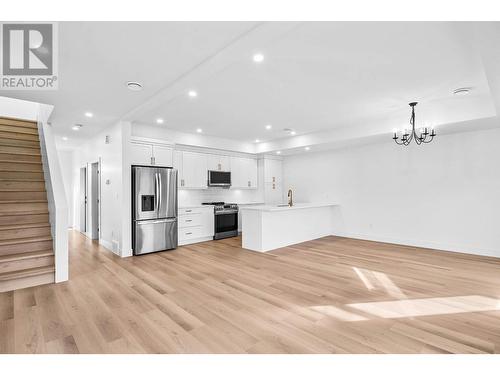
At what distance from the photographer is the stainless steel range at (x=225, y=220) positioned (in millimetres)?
6406

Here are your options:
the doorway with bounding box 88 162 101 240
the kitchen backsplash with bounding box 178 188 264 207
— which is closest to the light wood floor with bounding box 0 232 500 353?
the doorway with bounding box 88 162 101 240

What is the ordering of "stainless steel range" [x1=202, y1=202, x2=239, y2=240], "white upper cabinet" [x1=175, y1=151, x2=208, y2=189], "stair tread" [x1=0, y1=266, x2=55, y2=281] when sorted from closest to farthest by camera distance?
"stair tread" [x1=0, y1=266, x2=55, y2=281] → "white upper cabinet" [x1=175, y1=151, x2=208, y2=189] → "stainless steel range" [x1=202, y1=202, x2=239, y2=240]

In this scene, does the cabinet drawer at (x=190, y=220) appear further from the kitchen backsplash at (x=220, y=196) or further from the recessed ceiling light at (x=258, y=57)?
the recessed ceiling light at (x=258, y=57)

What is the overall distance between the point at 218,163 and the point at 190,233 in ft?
6.73

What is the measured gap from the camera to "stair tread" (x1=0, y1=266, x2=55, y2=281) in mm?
3177

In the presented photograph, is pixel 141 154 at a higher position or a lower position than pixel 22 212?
higher

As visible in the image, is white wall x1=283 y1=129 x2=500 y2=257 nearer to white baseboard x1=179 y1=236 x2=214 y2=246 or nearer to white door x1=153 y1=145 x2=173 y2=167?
white baseboard x1=179 y1=236 x2=214 y2=246

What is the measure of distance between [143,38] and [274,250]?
4.19m

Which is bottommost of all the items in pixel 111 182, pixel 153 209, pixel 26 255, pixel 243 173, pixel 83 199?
pixel 26 255

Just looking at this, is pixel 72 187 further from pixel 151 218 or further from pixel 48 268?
pixel 48 268

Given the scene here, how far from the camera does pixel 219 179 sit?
676 cm

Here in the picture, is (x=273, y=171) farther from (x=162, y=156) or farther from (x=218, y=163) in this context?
(x=162, y=156)

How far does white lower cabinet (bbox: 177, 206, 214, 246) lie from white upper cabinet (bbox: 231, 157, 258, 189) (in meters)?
1.33

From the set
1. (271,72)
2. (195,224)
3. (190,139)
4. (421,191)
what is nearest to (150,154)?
(190,139)
